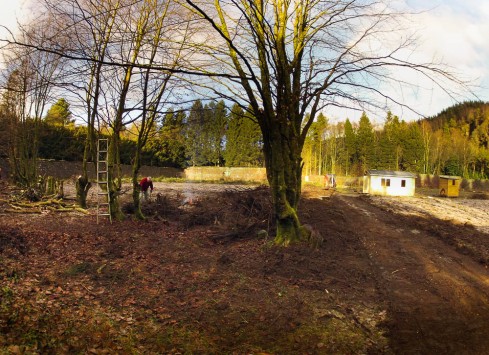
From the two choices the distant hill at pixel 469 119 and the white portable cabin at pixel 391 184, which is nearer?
the white portable cabin at pixel 391 184

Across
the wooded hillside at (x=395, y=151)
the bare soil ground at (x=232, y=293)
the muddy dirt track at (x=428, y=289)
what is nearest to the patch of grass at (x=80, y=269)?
the bare soil ground at (x=232, y=293)

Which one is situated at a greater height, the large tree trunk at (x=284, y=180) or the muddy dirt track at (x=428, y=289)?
the large tree trunk at (x=284, y=180)

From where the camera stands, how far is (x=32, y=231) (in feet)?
34.6

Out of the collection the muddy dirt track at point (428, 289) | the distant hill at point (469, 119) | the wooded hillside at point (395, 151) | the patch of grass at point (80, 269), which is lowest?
the muddy dirt track at point (428, 289)

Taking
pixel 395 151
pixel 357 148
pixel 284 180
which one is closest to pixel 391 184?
pixel 395 151

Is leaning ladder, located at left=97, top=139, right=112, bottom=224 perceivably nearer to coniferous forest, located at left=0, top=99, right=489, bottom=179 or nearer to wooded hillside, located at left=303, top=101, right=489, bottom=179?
coniferous forest, located at left=0, top=99, right=489, bottom=179

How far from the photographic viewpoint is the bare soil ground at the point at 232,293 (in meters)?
5.22

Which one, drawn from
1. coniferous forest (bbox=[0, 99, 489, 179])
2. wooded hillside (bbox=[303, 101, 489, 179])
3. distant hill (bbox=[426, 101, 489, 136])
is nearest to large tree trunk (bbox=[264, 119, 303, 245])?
coniferous forest (bbox=[0, 99, 489, 179])

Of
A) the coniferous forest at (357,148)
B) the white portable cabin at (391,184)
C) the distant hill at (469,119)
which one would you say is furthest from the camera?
the distant hill at (469,119)

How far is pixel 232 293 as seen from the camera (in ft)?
22.5

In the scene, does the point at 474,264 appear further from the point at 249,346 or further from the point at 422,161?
the point at 422,161

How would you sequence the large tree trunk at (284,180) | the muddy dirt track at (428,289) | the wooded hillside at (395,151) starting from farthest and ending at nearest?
the wooded hillside at (395,151) → the large tree trunk at (284,180) → the muddy dirt track at (428,289)

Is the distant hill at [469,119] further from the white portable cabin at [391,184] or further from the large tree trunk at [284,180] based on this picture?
the large tree trunk at [284,180]

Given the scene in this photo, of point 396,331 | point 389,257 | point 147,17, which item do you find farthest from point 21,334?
point 147,17
